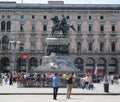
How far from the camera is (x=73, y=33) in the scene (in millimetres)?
101625

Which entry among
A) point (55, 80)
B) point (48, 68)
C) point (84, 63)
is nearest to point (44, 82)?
point (48, 68)

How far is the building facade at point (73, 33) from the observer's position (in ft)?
328

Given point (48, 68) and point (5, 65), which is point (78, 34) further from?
point (48, 68)

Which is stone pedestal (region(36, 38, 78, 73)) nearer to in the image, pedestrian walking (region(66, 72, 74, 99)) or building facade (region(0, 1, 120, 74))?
pedestrian walking (region(66, 72, 74, 99))

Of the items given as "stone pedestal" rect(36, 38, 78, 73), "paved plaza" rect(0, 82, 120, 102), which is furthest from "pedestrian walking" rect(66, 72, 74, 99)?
"stone pedestal" rect(36, 38, 78, 73)

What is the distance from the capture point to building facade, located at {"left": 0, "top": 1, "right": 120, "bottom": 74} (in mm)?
100125
